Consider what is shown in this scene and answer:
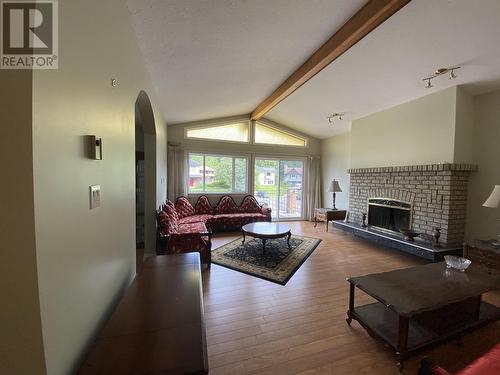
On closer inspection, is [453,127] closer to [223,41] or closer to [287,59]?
[287,59]

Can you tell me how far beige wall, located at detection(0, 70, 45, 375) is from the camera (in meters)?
0.62

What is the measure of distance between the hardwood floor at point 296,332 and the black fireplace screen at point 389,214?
1580 millimetres

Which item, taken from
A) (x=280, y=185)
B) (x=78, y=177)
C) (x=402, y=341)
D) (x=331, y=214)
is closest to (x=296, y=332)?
(x=402, y=341)

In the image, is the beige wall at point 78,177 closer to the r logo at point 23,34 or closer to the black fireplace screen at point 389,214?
the r logo at point 23,34

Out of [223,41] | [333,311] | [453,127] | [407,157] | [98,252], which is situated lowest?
[333,311]

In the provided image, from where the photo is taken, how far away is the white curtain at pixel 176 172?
555cm

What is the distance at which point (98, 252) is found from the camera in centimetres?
119

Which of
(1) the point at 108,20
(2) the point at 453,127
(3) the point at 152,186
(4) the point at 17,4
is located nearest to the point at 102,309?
(4) the point at 17,4

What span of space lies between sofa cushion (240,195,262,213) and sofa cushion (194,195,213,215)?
87 cm

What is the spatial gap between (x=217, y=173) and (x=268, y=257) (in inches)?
126

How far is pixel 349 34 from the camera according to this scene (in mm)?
2496

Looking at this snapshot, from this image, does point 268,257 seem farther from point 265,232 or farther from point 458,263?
point 458,263

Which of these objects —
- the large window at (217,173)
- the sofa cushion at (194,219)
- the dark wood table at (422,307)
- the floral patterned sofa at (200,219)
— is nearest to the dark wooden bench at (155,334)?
the dark wood table at (422,307)

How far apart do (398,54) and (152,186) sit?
3.90 meters
